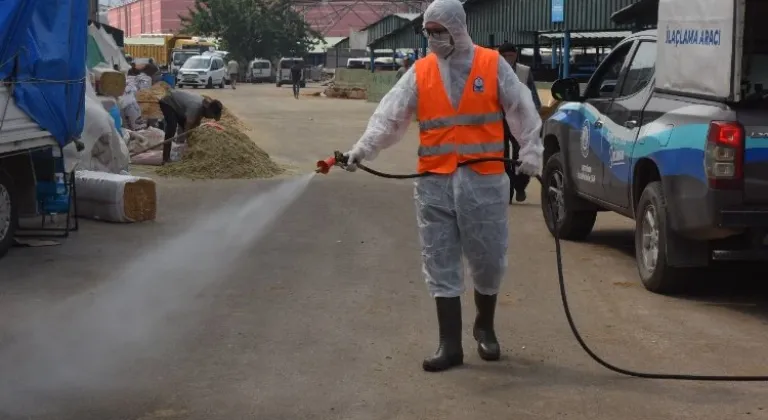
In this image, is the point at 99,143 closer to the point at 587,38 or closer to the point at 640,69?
the point at 640,69

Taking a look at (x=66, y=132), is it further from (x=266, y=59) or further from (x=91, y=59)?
(x=266, y=59)

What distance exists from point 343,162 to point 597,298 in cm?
279

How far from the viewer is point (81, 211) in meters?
12.2

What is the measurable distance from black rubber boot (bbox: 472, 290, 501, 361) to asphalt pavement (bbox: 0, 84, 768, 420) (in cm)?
8

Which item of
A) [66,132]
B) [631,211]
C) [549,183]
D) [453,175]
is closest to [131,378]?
[453,175]

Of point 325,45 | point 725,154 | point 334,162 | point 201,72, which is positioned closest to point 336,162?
point 334,162

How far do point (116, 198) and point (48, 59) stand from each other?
1794mm

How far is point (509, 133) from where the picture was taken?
37.8 ft

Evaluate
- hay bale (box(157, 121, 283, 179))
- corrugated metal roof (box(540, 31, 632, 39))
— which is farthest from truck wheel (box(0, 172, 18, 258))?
corrugated metal roof (box(540, 31, 632, 39))

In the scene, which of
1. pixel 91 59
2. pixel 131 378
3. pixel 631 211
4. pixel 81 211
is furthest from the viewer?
pixel 91 59

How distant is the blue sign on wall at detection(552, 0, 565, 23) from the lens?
31.2m

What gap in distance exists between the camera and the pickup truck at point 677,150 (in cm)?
731

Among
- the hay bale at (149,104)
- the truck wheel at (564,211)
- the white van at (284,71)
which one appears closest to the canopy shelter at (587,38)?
the hay bale at (149,104)

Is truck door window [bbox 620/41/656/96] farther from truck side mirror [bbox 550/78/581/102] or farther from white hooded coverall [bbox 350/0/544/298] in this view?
white hooded coverall [bbox 350/0/544/298]
